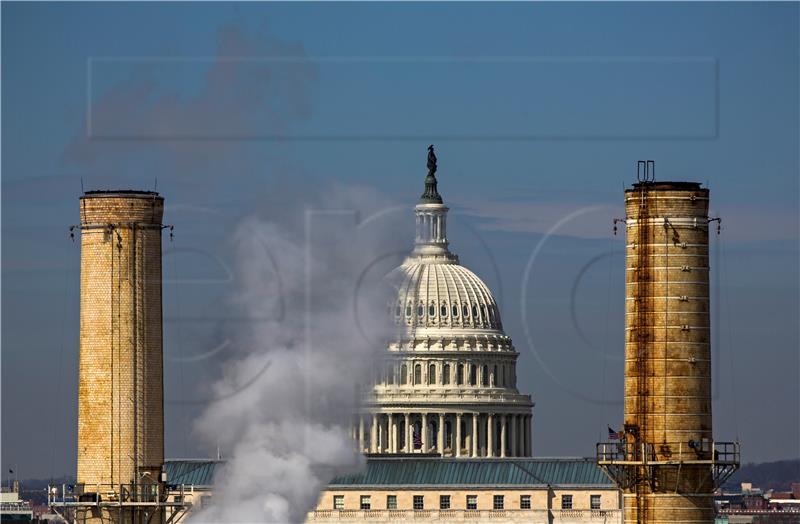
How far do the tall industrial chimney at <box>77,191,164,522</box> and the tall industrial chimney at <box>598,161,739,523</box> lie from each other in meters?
22.4

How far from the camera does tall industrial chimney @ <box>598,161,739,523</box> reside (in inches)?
6216

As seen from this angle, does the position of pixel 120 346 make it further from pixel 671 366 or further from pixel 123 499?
pixel 671 366

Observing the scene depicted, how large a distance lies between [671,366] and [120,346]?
2625 cm

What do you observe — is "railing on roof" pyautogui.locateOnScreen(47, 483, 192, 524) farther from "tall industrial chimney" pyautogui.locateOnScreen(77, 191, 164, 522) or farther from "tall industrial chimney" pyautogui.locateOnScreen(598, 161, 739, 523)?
"tall industrial chimney" pyautogui.locateOnScreen(598, 161, 739, 523)

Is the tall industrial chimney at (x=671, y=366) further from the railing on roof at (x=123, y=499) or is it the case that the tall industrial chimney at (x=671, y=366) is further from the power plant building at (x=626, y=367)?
the railing on roof at (x=123, y=499)

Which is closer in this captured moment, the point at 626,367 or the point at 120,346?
the point at 626,367

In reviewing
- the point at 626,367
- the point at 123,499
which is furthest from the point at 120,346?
the point at 626,367

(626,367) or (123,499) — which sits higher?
(626,367)

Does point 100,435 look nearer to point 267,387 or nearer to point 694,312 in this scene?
point 267,387

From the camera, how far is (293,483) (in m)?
164

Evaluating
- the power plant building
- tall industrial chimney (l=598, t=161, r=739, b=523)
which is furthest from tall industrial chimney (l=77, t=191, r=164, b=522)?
tall industrial chimney (l=598, t=161, r=739, b=523)

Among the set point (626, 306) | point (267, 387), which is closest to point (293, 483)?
point (267, 387)

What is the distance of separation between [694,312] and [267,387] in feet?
67.5

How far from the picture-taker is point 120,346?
16288 centimetres
